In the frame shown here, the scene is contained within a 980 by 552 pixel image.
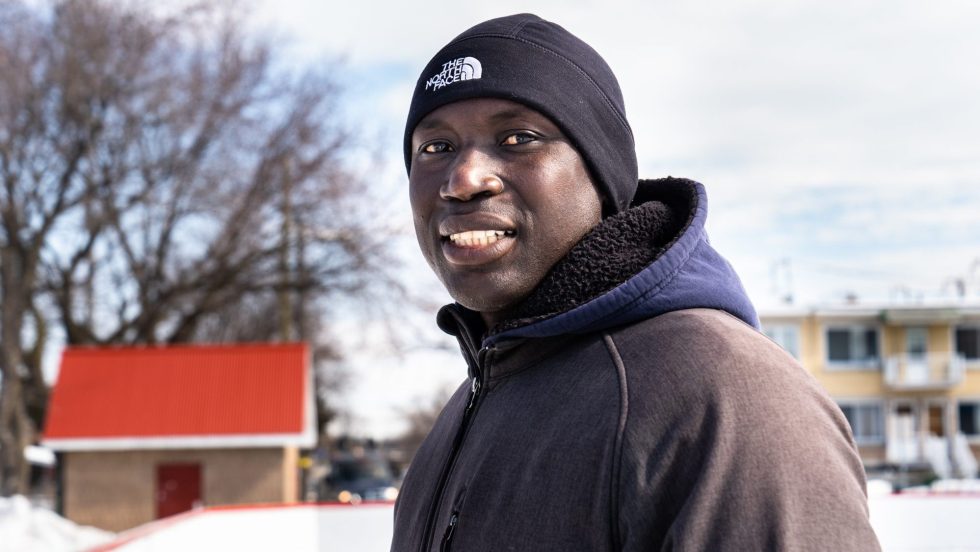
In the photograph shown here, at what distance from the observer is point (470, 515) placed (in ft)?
4.85

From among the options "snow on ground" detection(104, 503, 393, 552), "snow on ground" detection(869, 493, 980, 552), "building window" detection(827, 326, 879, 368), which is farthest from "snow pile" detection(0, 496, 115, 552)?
"building window" detection(827, 326, 879, 368)

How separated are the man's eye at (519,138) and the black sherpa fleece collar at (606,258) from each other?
0.16 meters

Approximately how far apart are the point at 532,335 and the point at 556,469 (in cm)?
23

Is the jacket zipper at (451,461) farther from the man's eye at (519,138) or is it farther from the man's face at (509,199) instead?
the man's eye at (519,138)

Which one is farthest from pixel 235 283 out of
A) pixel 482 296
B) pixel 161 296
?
pixel 482 296

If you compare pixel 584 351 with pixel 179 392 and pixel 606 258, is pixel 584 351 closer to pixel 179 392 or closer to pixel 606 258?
pixel 606 258

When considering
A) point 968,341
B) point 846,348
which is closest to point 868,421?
point 846,348

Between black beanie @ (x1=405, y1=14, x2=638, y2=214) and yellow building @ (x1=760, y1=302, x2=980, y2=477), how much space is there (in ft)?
108

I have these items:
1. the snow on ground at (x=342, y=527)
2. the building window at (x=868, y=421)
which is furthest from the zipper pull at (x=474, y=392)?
the building window at (x=868, y=421)

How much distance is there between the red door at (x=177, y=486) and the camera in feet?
50.2

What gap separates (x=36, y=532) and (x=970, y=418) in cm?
3036

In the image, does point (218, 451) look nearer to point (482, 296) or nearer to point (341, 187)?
point (341, 187)

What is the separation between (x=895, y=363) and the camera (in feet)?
110

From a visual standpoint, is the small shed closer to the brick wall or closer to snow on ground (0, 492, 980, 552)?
the brick wall
